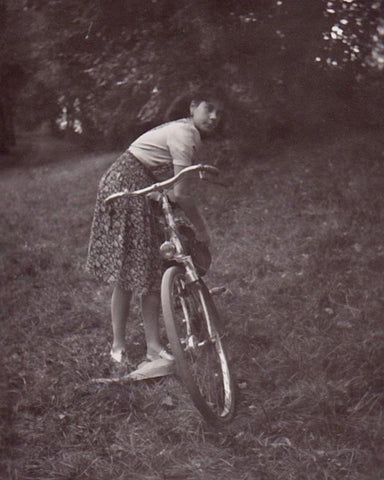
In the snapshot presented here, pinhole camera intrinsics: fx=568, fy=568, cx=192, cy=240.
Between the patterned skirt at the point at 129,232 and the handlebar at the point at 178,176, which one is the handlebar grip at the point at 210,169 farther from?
the patterned skirt at the point at 129,232

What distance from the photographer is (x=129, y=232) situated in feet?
11.0

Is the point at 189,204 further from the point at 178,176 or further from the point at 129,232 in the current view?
the point at 129,232

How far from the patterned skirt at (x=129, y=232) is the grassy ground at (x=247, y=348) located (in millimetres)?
641

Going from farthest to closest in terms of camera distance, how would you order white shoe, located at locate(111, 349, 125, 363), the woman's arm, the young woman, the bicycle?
white shoe, located at locate(111, 349, 125, 363), the young woman, the woman's arm, the bicycle

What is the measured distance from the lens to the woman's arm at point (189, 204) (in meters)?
3.08

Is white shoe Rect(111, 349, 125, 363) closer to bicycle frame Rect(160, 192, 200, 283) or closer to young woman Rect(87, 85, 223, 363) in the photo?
young woman Rect(87, 85, 223, 363)

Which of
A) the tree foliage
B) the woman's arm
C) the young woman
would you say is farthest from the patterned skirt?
the tree foliage

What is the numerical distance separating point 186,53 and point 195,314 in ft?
12.9

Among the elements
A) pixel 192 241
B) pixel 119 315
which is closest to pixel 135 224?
pixel 192 241

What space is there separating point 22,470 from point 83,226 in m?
4.32

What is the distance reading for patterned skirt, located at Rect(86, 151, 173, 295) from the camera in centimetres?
331

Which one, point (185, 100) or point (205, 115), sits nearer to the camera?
point (205, 115)

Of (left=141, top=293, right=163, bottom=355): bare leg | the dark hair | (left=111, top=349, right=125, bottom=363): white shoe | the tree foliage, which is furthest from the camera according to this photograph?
the dark hair

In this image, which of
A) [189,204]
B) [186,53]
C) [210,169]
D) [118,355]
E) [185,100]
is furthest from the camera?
[185,100]
